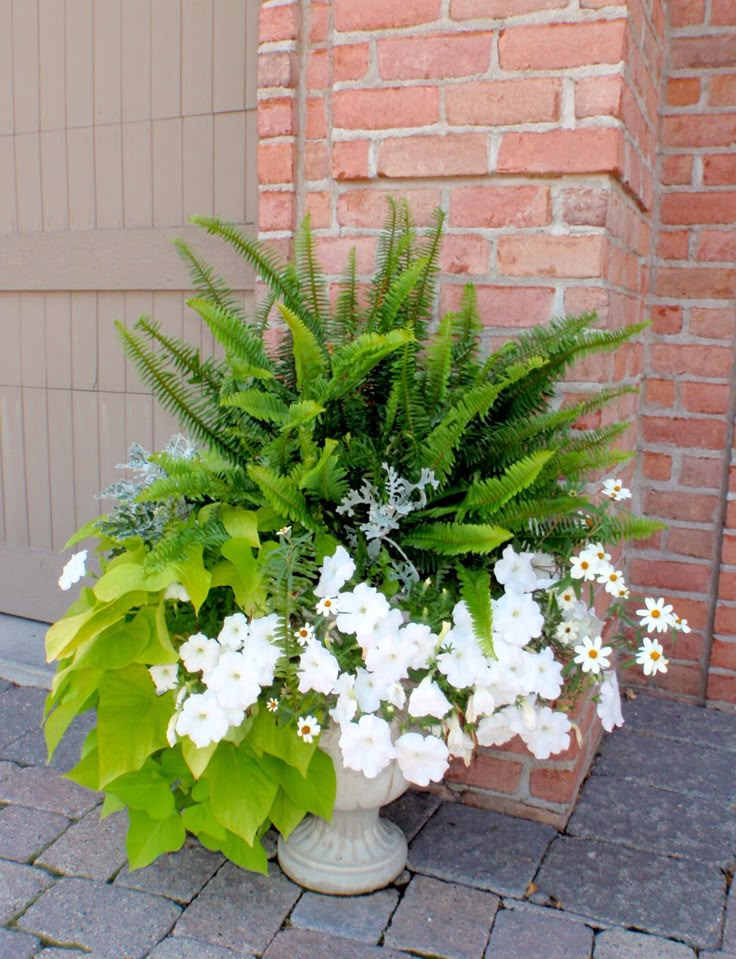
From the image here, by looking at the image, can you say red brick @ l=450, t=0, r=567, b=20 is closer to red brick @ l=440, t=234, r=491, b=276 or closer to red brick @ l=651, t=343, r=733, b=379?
red brick @ l=440, t=234, r=491, b=276

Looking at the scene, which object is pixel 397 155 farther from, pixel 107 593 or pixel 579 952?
pixel 579 952

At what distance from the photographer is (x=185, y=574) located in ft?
5.43

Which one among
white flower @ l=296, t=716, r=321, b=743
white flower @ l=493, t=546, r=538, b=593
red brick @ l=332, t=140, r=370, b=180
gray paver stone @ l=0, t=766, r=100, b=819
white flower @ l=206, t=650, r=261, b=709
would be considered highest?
red brick @ l=332, t=140, r=370, b=180

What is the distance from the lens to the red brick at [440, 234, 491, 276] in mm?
2084

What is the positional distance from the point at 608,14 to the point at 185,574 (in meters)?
1.43

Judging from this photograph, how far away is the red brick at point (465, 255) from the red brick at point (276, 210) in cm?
44

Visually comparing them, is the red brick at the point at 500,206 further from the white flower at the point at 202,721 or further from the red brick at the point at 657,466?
the white flower at the point at 202,721

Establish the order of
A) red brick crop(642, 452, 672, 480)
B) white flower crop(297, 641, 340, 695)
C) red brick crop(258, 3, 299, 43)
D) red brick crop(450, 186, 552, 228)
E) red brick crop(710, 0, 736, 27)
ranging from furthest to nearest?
1. red brick crop(642, 452, 672, 480)
2. red brick crop(710, 0, 736, 27)
3. red brick crop(258, 3, 299, 43)
4. red brick crop(450, 186, 552, 228)
5. white flower crop(297, 641, 340, 695)

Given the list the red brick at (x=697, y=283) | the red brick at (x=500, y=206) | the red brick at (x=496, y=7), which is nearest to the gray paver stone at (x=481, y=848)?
the red brick at (x=500, y=206)

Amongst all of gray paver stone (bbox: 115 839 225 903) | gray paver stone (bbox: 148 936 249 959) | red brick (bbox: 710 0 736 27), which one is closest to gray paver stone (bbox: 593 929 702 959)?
gray paver stone (bbox: 148 936 249 959)

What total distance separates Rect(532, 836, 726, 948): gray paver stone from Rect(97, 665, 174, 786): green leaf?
86 cm

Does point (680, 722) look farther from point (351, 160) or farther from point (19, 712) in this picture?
point (19, 712)

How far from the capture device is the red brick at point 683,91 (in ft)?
8.16

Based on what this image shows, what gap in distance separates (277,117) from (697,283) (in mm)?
1238
